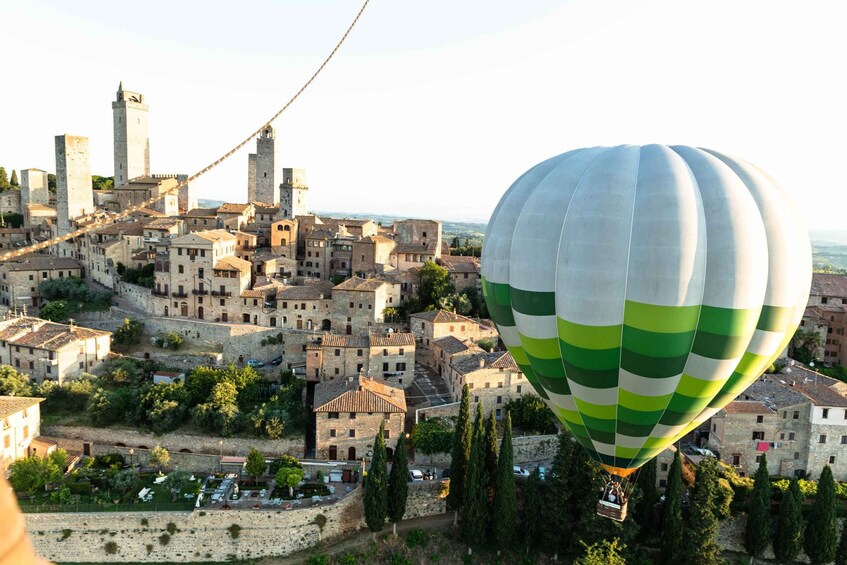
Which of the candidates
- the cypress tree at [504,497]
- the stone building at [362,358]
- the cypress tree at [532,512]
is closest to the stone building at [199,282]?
the stone building at [362,358]

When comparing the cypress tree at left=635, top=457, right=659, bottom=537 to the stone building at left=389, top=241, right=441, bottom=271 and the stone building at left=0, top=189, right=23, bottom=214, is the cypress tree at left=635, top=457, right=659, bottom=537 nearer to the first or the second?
the stone building at left=389, top=241, right=441, bottom=271

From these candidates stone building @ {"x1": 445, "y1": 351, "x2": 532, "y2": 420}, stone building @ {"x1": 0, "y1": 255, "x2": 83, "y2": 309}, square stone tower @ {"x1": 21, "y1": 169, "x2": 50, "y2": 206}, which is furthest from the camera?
square stone tower @ {"x1": 21, "y1": 169, "x2": 50, "y2": 206}

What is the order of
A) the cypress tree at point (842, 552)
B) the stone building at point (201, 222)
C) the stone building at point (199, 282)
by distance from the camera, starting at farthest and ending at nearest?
the stone building at point (201, 222) → the stone building at point (199, 282) → the cypress tree at point (842, 552)

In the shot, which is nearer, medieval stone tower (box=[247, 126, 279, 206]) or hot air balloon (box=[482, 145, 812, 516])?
hot air balloon (box=[482, 145, 812, 516])

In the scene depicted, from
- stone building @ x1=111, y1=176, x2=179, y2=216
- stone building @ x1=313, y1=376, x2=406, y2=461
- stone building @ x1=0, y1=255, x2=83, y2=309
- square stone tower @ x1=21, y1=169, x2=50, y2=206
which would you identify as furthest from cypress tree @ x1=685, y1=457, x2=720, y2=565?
square stone tower @ x1=21, y1=169, x2=50, y2=206

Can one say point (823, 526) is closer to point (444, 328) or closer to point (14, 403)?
point (444, 328)

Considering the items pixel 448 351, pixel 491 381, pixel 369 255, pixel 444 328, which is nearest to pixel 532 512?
pixel 491 381

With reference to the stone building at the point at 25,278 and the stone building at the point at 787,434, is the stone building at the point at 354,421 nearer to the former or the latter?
the stone building at the point at 787,434
